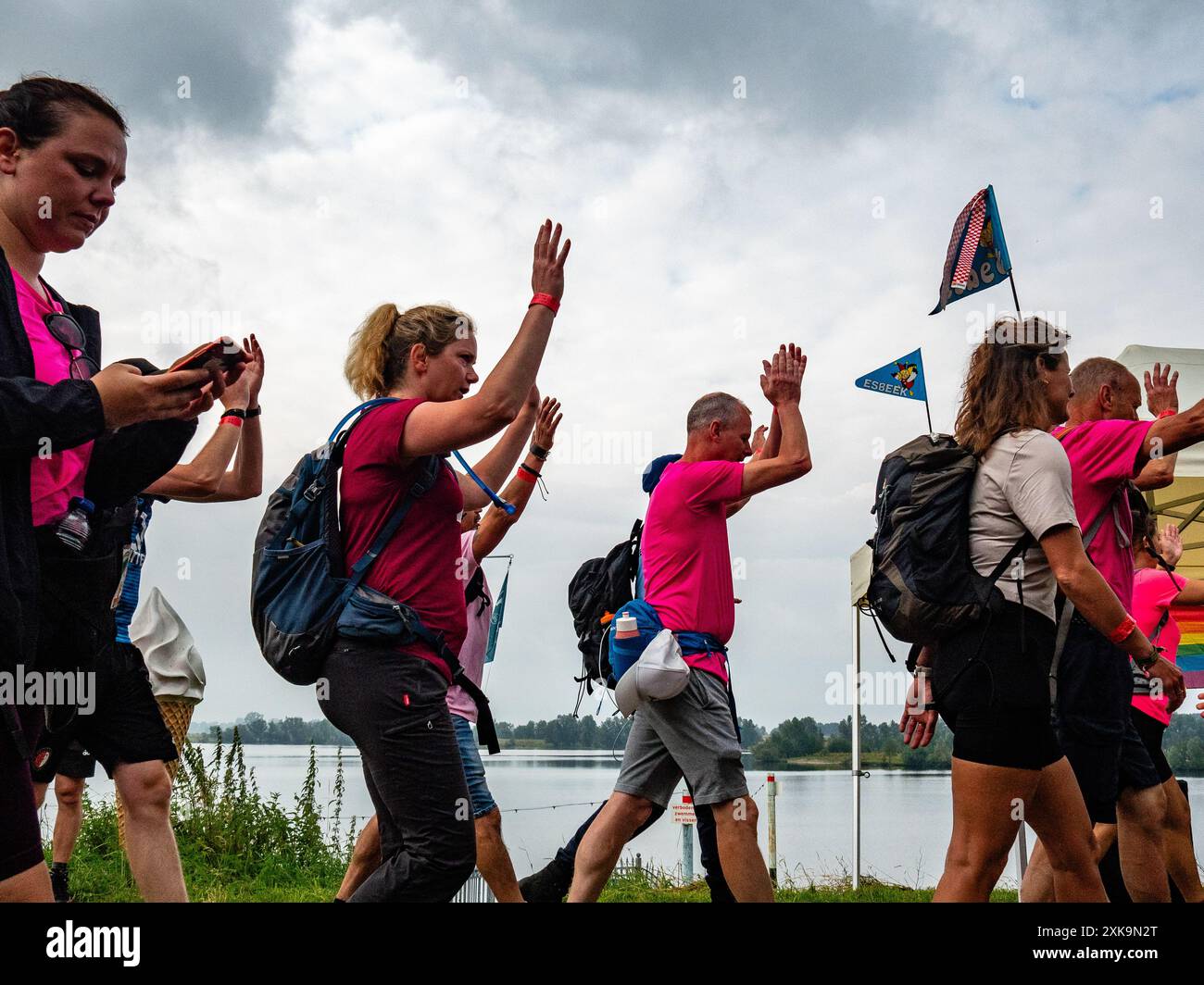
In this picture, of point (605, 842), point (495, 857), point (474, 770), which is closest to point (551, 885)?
point (495, 857)

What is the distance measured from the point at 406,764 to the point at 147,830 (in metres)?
1.18

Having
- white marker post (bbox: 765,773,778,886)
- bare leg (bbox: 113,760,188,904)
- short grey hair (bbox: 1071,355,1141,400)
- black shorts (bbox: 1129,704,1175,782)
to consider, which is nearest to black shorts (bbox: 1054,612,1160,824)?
short grey hair (bbox: 1071,355,1141,400)

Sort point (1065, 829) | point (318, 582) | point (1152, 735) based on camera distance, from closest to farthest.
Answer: point (318, 582) → point (1065, 829) → point (1152, 735)

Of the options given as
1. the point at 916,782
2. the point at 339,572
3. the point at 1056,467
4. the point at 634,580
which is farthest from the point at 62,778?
the point at 916,782

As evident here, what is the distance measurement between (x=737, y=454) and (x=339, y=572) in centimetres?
Answer: 271

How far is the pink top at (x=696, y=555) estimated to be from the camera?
495cm

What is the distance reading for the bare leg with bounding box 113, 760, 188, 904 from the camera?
3.52m

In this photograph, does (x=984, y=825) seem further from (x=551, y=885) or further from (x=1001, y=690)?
(x=551, y=885)

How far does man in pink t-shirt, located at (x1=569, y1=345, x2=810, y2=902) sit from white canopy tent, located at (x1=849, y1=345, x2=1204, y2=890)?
316cm

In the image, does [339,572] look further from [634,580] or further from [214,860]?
[214,860]

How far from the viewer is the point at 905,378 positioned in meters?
7.87

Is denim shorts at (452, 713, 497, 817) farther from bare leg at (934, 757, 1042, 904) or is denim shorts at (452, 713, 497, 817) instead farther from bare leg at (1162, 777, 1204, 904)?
bare leg at (1162, 777, 1204, 904)

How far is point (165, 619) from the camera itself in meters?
7.50

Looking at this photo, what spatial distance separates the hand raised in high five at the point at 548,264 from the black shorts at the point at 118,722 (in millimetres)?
1786
